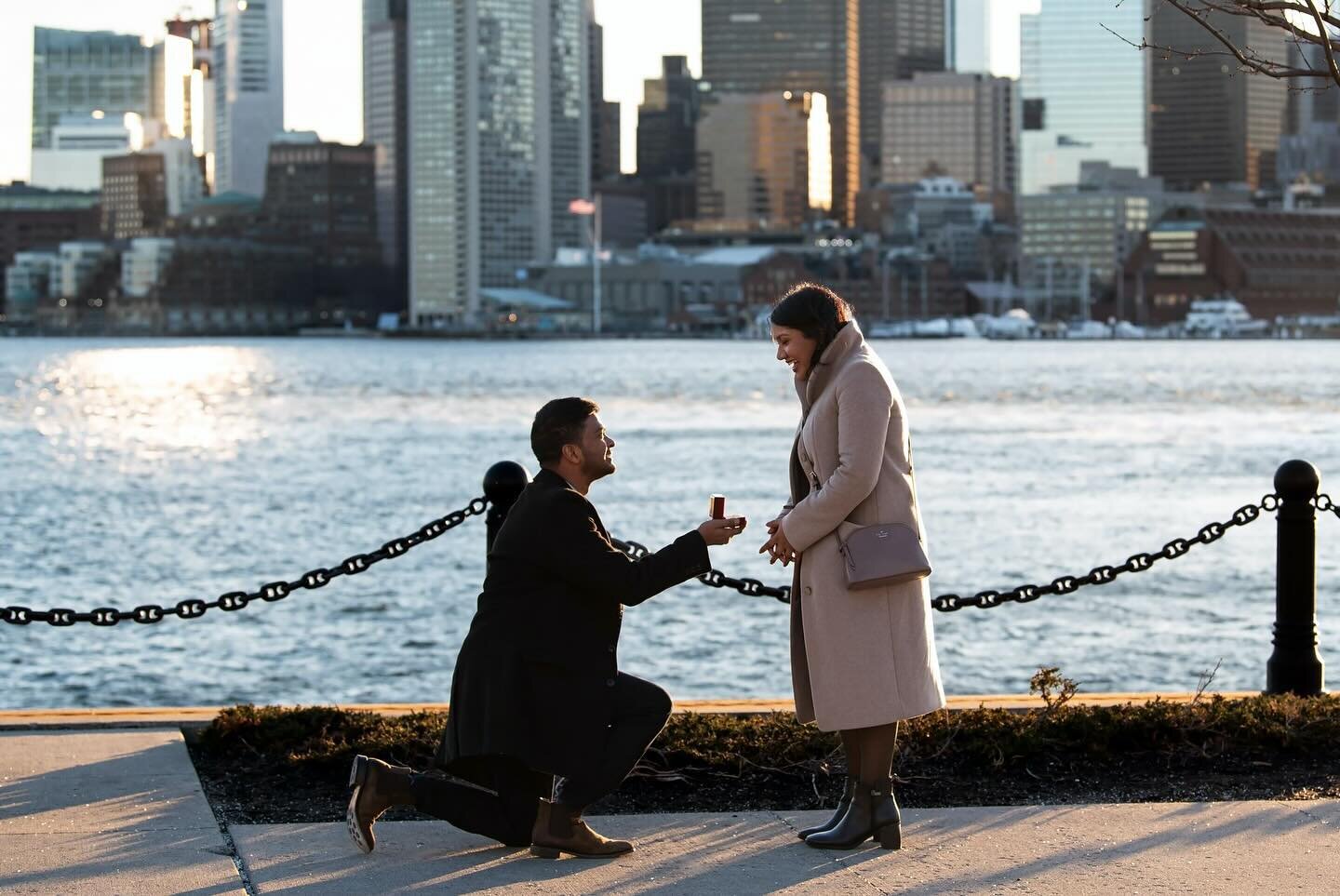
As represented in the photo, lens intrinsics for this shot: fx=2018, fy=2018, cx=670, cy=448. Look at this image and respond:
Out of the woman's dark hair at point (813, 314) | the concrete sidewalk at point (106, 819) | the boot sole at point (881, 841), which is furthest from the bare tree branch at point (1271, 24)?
the concrete sidewalk at point (106, 819)

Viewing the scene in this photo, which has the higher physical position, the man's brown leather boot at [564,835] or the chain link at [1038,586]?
the chain link at [1038,586]

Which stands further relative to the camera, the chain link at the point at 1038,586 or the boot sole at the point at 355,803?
the chain link at the point at 1038,586

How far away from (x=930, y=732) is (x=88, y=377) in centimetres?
11202

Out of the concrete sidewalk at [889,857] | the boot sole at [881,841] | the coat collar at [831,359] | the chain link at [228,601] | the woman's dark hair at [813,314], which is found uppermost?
the woman's dark hair at [813,314]

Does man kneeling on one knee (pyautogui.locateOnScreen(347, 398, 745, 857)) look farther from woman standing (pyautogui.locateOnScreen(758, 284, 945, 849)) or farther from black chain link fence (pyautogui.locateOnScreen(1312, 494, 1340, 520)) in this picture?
black chain link fence (pyautogui.locateOnScreen(1312, 494, 1340, 520))

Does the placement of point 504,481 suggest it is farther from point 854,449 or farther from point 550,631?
point 854,449

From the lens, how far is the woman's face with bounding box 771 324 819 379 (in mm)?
6113

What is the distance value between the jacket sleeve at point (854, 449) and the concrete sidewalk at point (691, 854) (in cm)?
105

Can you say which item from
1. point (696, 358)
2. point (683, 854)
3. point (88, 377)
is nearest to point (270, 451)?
point (683, 854)

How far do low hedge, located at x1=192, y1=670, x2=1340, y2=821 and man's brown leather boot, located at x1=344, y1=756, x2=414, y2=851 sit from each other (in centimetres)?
80

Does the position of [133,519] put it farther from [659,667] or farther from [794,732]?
[794,732]

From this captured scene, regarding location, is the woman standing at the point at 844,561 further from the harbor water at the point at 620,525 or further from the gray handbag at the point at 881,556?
the harbor water at the point at 620,525

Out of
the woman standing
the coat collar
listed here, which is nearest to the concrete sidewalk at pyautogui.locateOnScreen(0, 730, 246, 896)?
the woman standing

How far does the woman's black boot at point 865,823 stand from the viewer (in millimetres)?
6129
